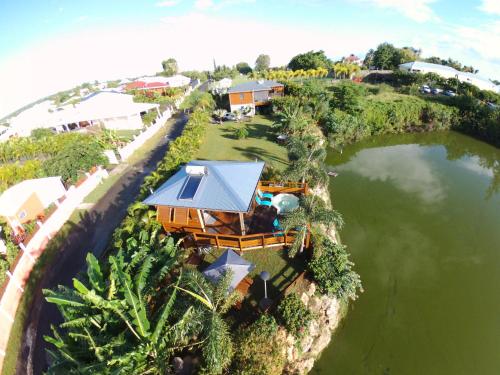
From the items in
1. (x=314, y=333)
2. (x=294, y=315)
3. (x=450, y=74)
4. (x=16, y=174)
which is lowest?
(x=314, y=333)

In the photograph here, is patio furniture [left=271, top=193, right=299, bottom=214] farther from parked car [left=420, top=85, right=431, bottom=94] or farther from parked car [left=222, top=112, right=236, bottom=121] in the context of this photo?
parked car [left=420, top=85, right=431, bottom=94]

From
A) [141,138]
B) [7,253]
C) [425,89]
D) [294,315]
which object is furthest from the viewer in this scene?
[425,89]

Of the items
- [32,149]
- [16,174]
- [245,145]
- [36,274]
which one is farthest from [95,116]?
[36,274]

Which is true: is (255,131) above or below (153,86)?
below

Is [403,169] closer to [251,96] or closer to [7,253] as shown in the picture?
[251,96]

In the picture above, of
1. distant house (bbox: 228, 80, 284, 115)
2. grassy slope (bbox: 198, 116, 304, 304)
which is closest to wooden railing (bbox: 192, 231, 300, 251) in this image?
grassy slope (bbox: 198, 116, 304, 304)

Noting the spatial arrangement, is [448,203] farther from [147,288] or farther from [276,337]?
[147,288]
